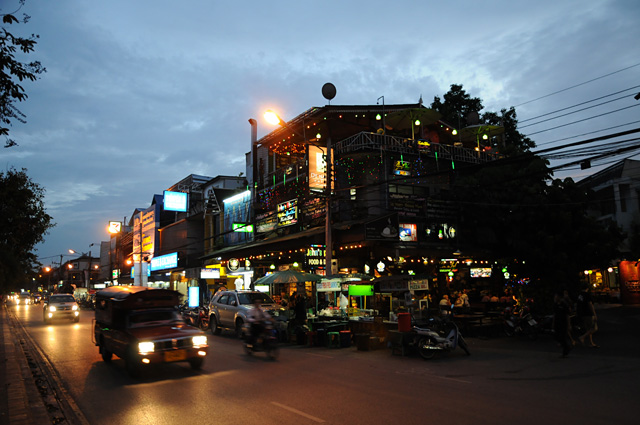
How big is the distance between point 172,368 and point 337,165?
18.2 m

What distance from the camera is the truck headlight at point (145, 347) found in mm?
10547

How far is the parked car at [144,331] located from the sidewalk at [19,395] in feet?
6.27

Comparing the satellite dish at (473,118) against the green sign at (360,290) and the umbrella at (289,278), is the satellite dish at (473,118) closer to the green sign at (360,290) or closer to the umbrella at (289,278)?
the green sign at (360,290)

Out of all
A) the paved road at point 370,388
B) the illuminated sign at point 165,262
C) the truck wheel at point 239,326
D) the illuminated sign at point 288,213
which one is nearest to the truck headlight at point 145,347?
the paved road at point 370,388

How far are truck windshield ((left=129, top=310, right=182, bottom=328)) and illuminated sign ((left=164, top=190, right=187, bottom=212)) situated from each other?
1506 inches

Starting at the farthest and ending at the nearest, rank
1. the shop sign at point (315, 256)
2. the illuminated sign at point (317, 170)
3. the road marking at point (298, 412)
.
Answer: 1. the shop sign at point (315, 256)
2. the illuminated sign at point (317, 170)
3. the road marking at point (298, 412)

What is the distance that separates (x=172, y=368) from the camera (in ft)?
39.5

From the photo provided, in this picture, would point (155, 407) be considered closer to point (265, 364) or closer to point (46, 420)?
point (46, 420)

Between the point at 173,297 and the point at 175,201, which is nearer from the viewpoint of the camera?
the point at 173,297

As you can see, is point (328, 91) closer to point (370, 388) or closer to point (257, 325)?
point (257, 325)

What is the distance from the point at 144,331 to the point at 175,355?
1.01 metres

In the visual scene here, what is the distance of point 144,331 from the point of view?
1118 centimetres

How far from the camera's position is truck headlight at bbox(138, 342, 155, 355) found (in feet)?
34.6

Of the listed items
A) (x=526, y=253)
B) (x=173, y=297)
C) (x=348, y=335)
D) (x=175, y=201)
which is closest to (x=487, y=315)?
(x=526, y=253)
